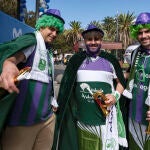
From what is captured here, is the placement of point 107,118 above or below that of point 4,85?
below

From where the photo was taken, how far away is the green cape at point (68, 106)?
3.76 meters

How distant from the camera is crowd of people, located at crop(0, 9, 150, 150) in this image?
2.90m

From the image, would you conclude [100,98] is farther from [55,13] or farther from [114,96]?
[55,13]

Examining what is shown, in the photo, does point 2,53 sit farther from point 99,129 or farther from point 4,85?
point 99,129

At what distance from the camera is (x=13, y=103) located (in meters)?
2.76

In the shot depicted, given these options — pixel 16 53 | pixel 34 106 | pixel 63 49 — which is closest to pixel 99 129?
pixel 34 106

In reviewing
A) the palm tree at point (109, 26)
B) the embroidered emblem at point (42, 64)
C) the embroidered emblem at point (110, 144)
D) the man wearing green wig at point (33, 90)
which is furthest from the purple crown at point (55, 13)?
the palm tree at point (109, 26)

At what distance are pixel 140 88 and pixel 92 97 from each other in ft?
1.56

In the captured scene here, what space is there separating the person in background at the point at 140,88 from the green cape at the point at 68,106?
0.21 m

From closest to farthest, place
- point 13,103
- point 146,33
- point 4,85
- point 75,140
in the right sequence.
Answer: point 4,85, point 13,103, point 146,33, point 75,140

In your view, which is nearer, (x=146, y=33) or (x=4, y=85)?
(x=4, y=85)

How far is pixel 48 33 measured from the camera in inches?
123

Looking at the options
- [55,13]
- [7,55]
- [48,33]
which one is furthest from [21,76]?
[55,13]

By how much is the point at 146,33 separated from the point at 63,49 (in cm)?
6618
